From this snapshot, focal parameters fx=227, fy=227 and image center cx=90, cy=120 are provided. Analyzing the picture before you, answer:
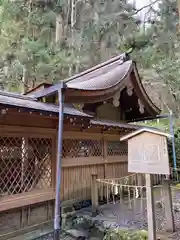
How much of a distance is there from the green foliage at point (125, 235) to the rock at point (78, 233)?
1.89ft

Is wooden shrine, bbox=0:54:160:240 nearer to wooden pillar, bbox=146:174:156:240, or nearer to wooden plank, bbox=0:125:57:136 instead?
wooden plank, bbox=0:125:57:136

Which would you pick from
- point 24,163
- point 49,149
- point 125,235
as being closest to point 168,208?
point 125,235

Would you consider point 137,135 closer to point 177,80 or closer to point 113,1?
point 177,80

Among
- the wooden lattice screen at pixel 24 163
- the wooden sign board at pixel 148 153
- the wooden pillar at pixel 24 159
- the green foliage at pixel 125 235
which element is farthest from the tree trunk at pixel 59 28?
the green foliage at pixel 125 235

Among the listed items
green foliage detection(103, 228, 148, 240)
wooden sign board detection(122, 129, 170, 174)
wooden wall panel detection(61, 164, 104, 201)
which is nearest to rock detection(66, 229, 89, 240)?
green foliage detection(103, 228, 148, 240)

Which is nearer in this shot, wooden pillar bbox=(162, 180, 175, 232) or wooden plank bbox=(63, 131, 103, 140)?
wooden pillar bbox=(162, 180, 175, 232)

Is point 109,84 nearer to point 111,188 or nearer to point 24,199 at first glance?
point 111,188

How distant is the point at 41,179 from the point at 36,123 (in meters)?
1.41

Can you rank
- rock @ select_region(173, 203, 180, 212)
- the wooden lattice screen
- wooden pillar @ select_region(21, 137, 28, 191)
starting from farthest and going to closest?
rock @ select_region(173, 203, 180, 212), wooden pillar @ select_region(21, 137, 28, 191), the wooden lattice screen

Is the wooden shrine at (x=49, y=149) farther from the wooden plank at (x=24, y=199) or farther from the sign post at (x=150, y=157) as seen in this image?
the sign post at (x=150, y=157)

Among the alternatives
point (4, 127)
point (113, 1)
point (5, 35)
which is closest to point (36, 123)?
point (4, 127)

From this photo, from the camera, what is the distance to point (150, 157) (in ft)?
12.7

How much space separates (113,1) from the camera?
1247 centimetres

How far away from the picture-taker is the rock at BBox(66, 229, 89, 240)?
15.8ft
